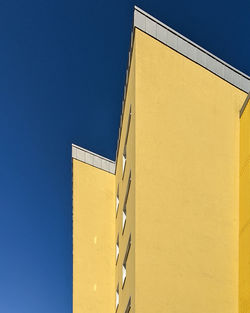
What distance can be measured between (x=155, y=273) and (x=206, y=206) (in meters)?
2.71

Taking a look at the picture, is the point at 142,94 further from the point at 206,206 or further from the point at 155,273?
the point at 155,273

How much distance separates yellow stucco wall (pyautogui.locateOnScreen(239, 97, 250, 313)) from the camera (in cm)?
1477

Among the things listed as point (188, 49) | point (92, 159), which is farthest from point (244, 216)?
point (92, 159)

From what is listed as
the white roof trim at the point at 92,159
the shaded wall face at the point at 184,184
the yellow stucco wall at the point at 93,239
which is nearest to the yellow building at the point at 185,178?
the shaded wall face at the point at 184,184

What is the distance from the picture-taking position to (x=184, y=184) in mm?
16000

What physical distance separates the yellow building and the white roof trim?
9775 millimetres

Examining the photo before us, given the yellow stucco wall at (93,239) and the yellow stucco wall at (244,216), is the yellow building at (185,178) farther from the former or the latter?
the yellow stucco wall at (93,239)

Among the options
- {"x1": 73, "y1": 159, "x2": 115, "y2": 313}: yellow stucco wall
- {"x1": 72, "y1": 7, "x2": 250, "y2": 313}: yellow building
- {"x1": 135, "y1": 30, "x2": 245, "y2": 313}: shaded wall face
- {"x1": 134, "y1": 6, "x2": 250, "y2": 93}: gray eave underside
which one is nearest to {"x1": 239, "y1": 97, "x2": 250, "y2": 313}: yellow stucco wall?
{"x1": 72, "y1": 7, "x2": 250, "y2": 313}: yellow building

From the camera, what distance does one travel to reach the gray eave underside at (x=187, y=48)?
16.9 m

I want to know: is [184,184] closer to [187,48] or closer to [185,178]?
[185,178]

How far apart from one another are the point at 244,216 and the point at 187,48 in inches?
231

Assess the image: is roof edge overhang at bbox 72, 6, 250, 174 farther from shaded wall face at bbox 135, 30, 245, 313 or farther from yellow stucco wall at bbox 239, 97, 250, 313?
yellow stucco wall at bbox 239, 97, 250, 313

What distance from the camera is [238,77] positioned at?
59.1 feet

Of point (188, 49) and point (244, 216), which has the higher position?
point (188, 49)
